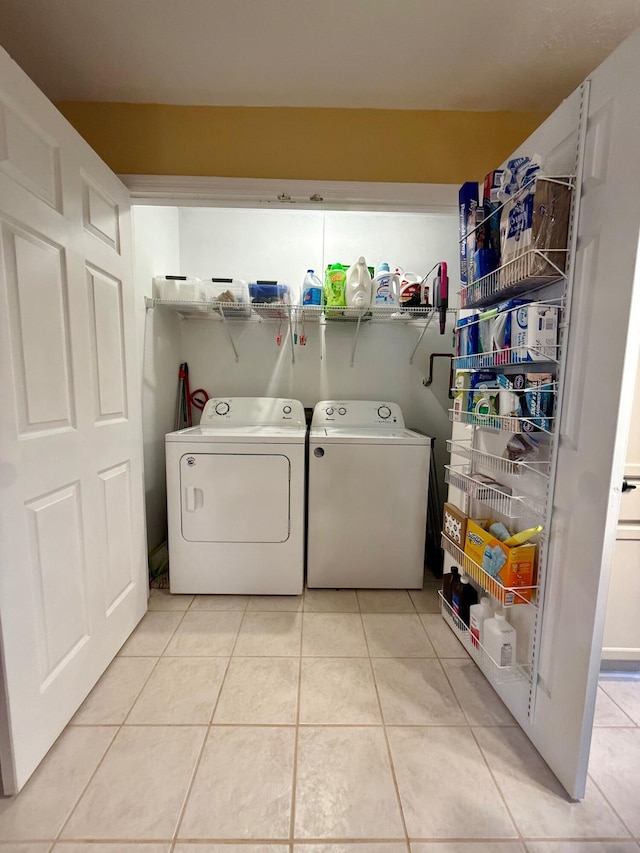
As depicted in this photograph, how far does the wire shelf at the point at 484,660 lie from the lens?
1.22m

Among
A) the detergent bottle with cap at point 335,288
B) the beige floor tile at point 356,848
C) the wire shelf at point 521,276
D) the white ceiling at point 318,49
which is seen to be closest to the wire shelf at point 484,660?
the beige floor tile at point 356,848

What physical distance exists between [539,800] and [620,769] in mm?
340

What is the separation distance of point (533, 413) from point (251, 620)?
1.62 meters

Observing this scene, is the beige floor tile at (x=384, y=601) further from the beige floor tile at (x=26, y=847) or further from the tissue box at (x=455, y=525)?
the beige floor tile at (x=26, y=847)

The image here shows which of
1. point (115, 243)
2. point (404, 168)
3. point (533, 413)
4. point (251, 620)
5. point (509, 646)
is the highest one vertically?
point (404, 168)

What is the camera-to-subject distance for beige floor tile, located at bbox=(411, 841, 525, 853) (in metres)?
0.89

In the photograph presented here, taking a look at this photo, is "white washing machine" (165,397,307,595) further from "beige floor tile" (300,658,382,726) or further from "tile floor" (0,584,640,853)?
"beige floor tile" (300,658,382,726)

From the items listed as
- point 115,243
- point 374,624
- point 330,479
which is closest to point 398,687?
point 374,624

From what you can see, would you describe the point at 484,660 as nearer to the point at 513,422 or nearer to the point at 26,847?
the point at 513,422

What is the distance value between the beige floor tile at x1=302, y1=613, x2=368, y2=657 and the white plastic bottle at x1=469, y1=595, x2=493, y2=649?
49 cm

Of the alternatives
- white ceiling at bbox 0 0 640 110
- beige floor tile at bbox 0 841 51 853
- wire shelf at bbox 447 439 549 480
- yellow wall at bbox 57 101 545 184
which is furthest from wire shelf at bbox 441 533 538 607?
white ceiling at bbox 0 0 640 110

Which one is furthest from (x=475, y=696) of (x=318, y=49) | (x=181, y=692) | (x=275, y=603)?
(x=318, y=49)

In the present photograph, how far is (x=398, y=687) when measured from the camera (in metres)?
1.38

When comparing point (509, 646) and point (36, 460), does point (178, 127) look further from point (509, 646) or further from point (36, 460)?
point (509, 646)
